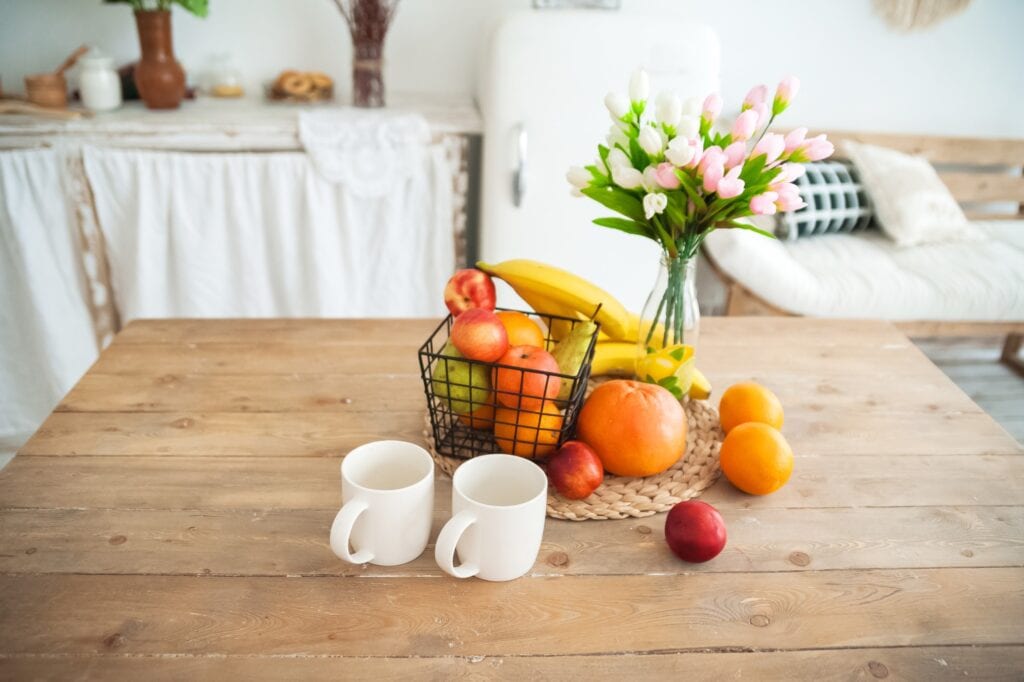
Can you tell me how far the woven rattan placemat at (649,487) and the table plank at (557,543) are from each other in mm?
14

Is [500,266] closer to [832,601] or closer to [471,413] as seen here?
[471,413]

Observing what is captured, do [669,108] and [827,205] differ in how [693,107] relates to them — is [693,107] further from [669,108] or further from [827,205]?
[827,205]

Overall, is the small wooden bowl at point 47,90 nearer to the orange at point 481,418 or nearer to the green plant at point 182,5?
the green plant at point 182,5

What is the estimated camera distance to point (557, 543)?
2.81ft

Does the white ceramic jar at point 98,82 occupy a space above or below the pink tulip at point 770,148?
below

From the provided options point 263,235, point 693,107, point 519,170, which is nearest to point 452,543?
point 693,107

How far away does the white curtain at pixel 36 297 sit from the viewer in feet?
6.89

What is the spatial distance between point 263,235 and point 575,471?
5.42 feet

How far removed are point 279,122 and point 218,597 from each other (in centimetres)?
170

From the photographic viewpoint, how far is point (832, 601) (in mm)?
783

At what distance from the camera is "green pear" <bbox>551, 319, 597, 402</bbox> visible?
96 cm

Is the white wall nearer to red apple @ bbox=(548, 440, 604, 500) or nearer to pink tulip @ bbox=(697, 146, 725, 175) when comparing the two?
pink tulip @ bbox=(697, 146, 725, 175)

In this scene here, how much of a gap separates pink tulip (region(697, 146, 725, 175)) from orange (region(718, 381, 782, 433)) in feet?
1.03

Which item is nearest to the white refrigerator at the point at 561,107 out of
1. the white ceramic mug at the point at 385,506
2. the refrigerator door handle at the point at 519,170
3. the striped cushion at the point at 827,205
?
the refrigerator door handle at the point at 519,170
